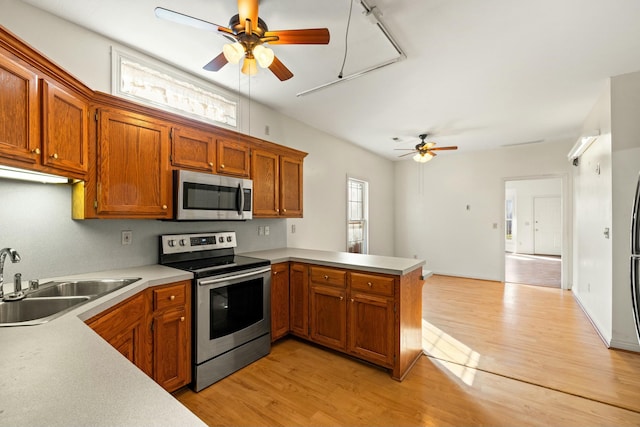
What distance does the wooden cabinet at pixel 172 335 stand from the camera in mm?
1983

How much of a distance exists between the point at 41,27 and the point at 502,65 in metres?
3.67

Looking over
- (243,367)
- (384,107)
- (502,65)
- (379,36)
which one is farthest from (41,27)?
(502,65)

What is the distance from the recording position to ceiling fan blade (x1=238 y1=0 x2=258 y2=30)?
1.64m

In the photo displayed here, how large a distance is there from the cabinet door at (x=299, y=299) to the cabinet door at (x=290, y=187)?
2.56 ft

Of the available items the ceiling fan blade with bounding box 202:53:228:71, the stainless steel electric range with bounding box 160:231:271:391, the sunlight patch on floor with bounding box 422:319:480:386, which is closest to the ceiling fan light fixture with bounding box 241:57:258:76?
the ceiling fan blade with bounding box 202:53:228:71

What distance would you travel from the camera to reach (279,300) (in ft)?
9.66

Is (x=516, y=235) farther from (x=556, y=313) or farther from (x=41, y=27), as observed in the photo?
(x=41, y=27)

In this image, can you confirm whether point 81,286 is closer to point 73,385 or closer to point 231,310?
point 231,310

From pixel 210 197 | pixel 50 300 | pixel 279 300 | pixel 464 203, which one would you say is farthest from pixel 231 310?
pixel 464 203

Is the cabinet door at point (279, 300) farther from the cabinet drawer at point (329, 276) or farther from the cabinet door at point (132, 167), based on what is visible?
the cabinet door at point (132, 167)

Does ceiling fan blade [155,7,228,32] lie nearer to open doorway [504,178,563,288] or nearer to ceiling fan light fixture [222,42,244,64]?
ceiling fan light fixture [222,42,244,64]

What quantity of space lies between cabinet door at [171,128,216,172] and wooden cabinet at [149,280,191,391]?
103cm

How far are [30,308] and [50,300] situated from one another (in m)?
0.09

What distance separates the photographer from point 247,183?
2.94 meters
